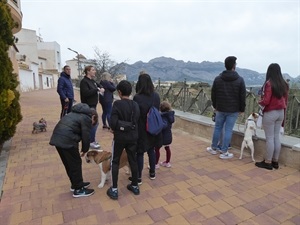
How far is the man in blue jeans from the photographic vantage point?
3885mm

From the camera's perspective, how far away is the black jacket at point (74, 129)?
8.55ft

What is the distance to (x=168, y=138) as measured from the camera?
3.56 m

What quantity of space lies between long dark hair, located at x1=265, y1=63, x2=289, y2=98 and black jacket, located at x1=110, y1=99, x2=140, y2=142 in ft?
7.01

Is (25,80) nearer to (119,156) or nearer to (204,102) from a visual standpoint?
(204,102)

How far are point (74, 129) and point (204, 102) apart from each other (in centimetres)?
429

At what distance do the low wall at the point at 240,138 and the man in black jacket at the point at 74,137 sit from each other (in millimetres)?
2945

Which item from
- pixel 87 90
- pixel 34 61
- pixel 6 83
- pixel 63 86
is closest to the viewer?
pixel 6 83

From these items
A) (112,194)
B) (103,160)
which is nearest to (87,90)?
(103,160)

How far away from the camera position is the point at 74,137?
8.70 feet

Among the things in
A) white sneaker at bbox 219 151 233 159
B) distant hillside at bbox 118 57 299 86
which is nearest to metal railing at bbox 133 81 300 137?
distant hillside at bbox 118 57 299 86

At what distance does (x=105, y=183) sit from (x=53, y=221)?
0.92m

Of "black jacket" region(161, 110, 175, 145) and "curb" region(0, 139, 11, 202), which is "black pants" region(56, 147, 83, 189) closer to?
"curb" region(0, 139, 11, 202)

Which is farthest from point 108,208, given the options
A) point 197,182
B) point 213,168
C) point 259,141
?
point 259,141

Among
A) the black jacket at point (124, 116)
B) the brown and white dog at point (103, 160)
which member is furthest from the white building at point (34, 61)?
the black jacket at point (124, 116)
